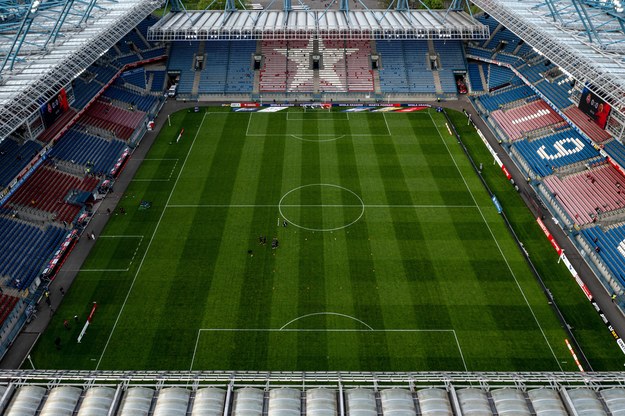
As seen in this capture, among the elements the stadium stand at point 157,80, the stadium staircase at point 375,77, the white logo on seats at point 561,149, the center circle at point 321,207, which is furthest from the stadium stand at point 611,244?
the stadium stand at point 157,80

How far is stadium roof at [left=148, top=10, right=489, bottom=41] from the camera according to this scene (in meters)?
85.4

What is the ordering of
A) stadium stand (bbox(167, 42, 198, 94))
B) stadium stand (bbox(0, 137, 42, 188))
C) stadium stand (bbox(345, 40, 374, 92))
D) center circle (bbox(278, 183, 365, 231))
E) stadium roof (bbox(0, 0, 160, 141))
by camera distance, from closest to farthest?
stadium roof (bbox(0, 0, 160, 141)) < stadium stand (bbox(0, 137, 42, 188)) < center circle (bbox(278, 183, 365, 231)) < stadium stand (bbox(167, 42, 198, 94)) < stadium stand (bbox(345, 40, 374, 92))

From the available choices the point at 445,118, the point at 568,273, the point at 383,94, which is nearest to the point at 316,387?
the point at 568,273

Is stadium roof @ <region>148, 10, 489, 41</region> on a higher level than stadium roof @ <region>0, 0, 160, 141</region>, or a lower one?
higher

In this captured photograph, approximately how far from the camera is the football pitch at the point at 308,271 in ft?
135

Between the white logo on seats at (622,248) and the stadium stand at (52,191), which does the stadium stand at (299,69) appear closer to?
the stadium stand at (52,191)

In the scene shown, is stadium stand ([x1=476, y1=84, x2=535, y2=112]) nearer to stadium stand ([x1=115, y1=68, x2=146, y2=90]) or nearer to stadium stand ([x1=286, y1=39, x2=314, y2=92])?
stadium stand ([x1=286, y1=39, x2=314, y2=92])

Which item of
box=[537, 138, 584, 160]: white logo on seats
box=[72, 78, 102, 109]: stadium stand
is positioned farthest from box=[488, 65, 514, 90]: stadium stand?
box=[72, 78, 102, 109]: stadium stand

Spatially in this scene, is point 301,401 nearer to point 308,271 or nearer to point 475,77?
point 308,271

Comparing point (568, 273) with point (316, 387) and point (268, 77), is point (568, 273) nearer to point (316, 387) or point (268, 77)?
point (316, 387)

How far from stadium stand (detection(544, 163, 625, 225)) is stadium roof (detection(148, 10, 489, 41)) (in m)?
36.5

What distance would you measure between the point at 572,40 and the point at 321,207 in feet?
131

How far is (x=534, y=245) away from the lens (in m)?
53.0

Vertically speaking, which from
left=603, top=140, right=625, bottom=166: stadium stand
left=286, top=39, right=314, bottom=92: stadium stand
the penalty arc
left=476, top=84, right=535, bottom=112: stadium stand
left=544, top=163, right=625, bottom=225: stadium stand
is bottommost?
the penalty arc
